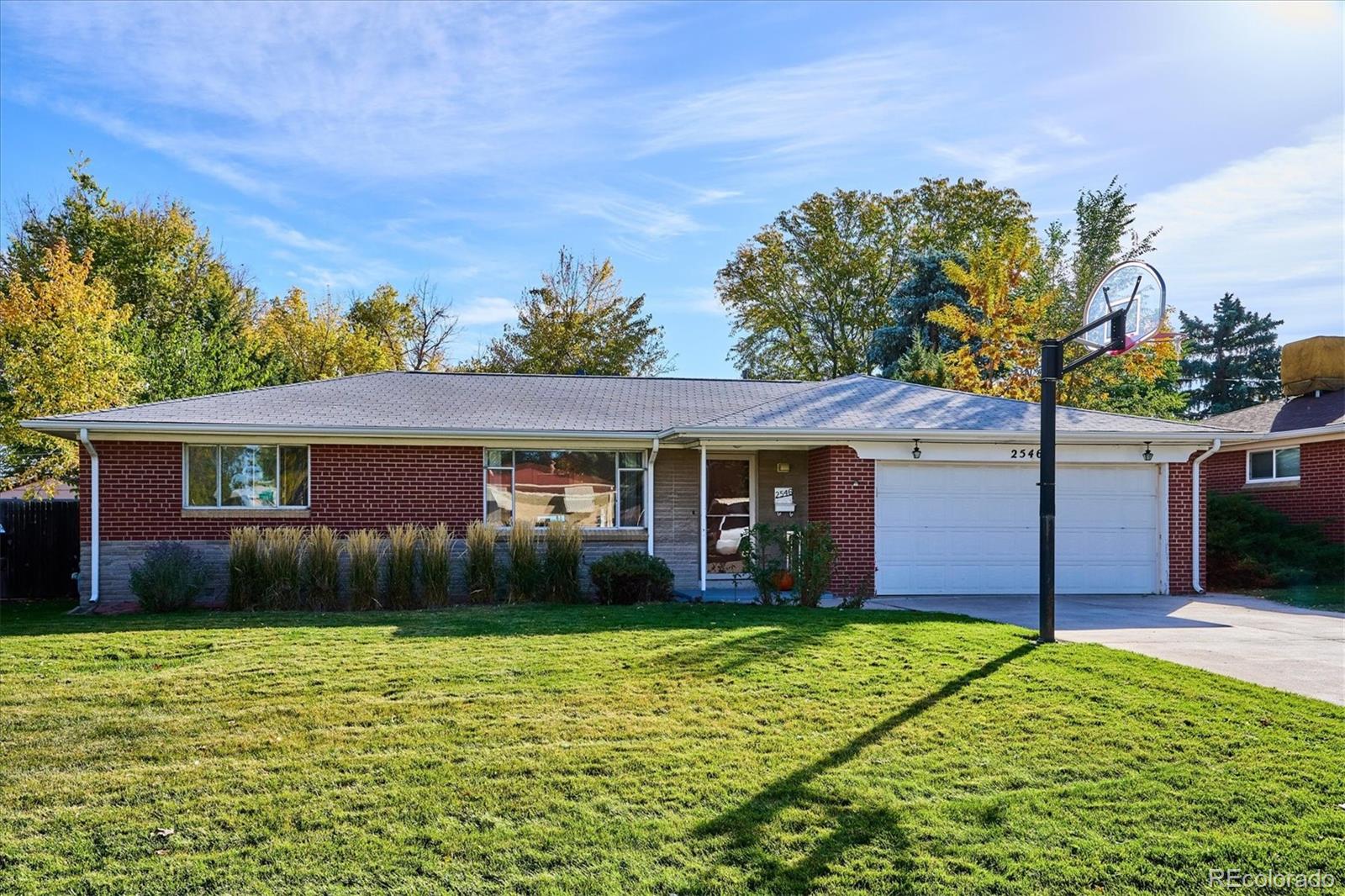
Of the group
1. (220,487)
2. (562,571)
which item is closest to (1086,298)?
(562,571)

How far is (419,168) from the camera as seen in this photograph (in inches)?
696

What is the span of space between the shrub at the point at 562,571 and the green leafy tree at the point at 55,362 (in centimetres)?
1043

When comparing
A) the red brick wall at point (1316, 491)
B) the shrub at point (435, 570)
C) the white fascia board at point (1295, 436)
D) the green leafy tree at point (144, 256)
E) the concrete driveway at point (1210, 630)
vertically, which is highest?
the green leafy tree at point (144, 256)

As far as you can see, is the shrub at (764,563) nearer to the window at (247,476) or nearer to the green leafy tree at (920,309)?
the window at (247,476)

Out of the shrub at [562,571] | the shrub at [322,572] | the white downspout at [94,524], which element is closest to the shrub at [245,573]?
the shrub at [322,572]

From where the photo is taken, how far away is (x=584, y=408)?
595 inches

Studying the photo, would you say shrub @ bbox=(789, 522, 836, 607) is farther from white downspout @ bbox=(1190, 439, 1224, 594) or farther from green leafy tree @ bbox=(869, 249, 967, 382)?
green leafy tree @ bbox=(869, 249, 967, 382)

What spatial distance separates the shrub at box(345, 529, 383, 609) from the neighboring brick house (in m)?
14.7

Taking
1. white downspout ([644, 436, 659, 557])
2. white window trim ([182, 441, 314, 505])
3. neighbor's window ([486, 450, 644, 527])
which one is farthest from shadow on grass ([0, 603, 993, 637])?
neighbor's window ([486, 450, 644, 527])

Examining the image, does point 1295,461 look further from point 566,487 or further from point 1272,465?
point 566,487

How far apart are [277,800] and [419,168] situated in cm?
1535

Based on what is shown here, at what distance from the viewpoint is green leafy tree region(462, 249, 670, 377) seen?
1267 inches

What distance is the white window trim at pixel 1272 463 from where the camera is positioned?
58.5ft

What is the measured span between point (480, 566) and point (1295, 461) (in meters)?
16.4
